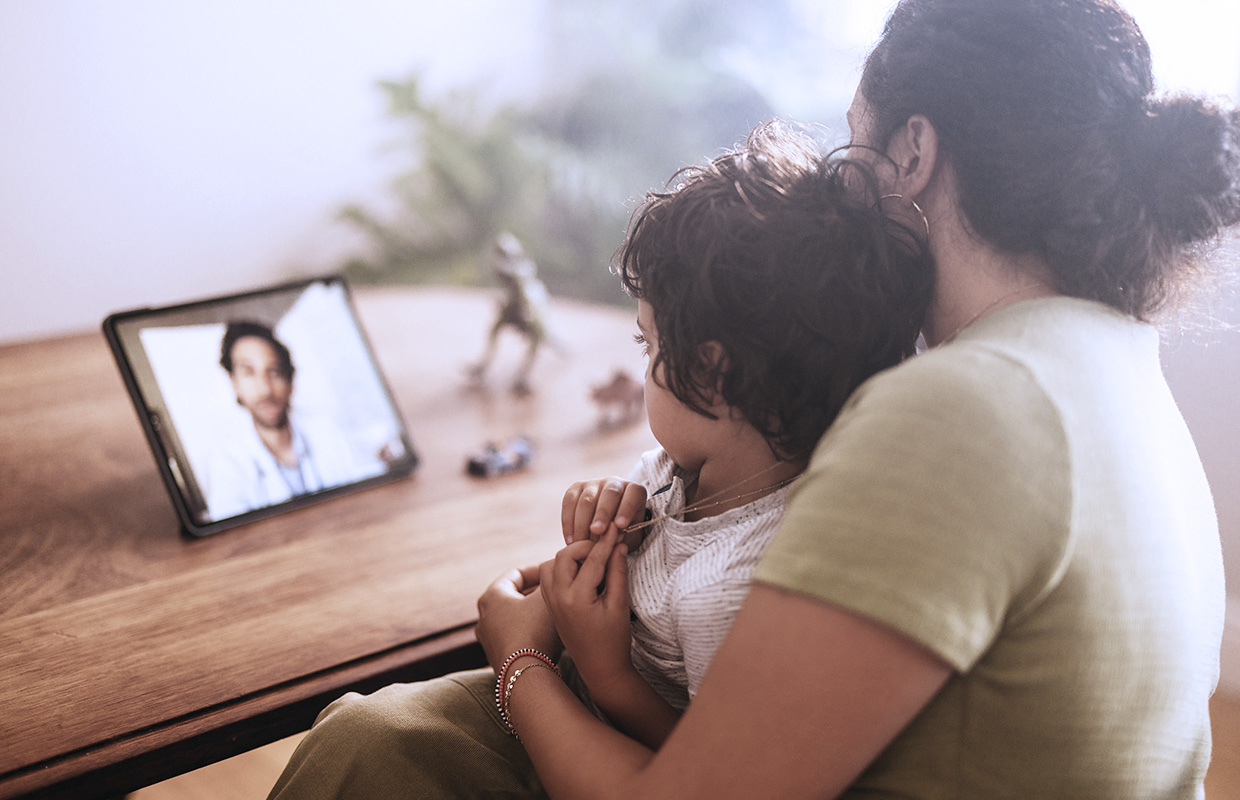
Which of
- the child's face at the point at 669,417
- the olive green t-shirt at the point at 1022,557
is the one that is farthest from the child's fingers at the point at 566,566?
the olive green t-shirt at the point at 1022,557

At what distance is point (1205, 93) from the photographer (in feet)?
2.49

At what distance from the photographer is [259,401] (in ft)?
4.12

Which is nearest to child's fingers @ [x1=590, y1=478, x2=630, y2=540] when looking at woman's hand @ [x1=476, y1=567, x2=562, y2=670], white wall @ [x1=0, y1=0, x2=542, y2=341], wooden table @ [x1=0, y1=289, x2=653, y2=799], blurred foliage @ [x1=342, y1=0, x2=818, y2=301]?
woman's hand @ [x1=476, y1=567, x2=562, y2=670]

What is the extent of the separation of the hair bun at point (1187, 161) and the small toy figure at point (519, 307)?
110 centimetres

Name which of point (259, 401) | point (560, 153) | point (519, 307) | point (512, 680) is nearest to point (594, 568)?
point (512, 680)

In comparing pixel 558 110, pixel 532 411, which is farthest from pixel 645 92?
pixel 532 411

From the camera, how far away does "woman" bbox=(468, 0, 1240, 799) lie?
55 centimetres

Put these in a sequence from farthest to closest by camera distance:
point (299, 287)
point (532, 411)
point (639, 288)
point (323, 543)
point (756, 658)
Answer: point (532, 411) < point (299, 287) < point (323, 543) < point (639, 288) < point (756, 658)

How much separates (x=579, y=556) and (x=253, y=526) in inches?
21.4

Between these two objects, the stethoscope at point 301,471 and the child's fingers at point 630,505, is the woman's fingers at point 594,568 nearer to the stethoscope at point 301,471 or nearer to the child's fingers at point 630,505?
the child's fingers at point 630,505

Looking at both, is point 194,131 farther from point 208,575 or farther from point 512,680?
point 512,680

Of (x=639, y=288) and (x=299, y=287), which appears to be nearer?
(x=639, y=288)

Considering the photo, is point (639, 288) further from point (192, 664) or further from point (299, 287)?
point (299, 287)

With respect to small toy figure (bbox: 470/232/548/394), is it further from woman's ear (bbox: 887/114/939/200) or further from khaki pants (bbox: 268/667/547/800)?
woman's ear (bbox: 887/114/939/200)
